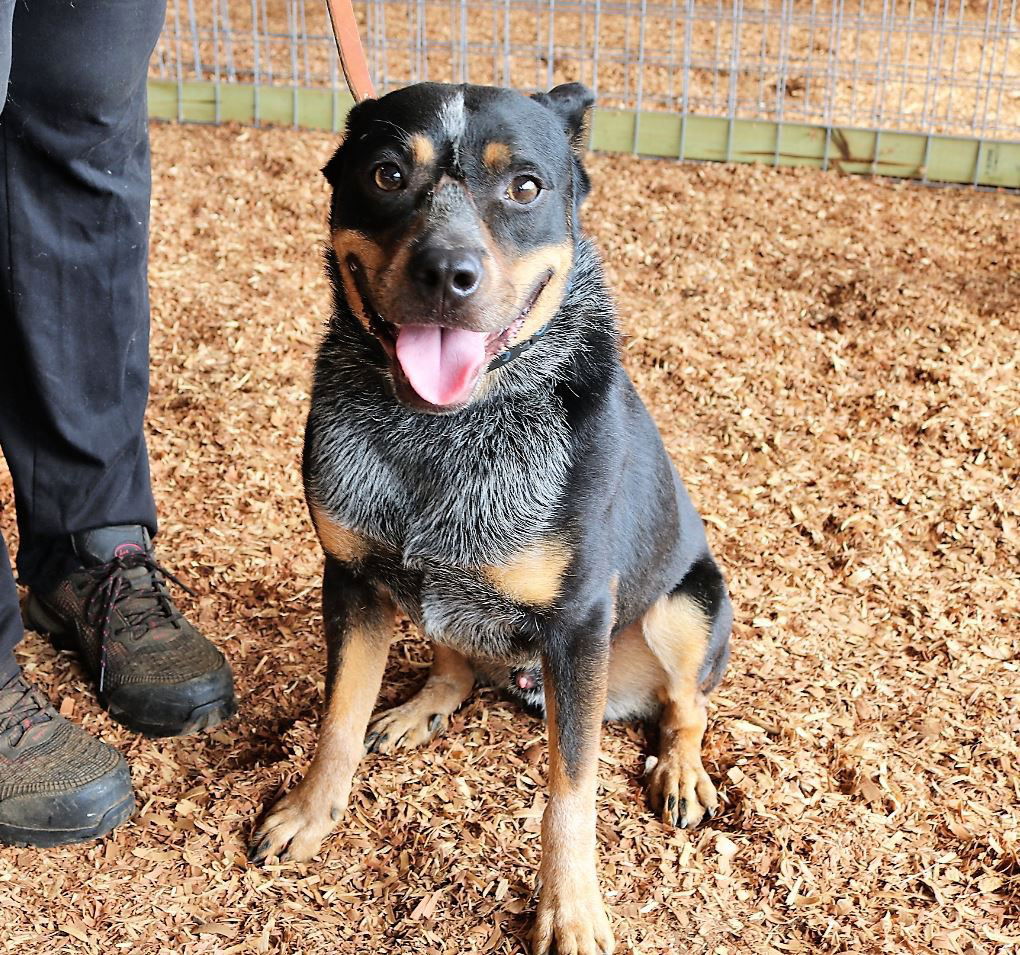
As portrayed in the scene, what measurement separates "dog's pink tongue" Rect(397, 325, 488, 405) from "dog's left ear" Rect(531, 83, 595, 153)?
48 cm

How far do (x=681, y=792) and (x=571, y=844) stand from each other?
0.40 meters

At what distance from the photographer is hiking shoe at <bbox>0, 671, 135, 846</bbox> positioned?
218 centimetres

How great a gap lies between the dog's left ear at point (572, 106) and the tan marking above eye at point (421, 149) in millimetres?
288

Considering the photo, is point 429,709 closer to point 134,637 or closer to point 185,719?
point 185,719

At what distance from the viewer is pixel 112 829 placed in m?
2.23

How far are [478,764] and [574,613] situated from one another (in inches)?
24.1

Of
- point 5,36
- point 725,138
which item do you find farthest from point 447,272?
point 725,138

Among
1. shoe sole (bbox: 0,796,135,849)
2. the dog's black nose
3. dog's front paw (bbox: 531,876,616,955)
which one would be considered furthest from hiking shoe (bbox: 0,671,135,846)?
the dog's black nose

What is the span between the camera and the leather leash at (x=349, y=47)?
6.86 feet

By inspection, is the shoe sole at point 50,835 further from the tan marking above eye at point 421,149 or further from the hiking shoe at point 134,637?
the tan marking above eye at point 421,149

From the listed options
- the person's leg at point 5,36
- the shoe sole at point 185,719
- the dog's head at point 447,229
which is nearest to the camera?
the person's leg at point 5,36

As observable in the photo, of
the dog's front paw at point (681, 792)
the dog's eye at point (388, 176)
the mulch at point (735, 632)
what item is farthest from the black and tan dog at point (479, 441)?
the dog's front paw at point (681, 792)

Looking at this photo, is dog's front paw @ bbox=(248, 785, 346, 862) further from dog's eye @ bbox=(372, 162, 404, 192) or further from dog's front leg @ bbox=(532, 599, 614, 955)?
dog's eye @ bbox=(372, 162, 404, 192)

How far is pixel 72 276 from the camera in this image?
242cm
